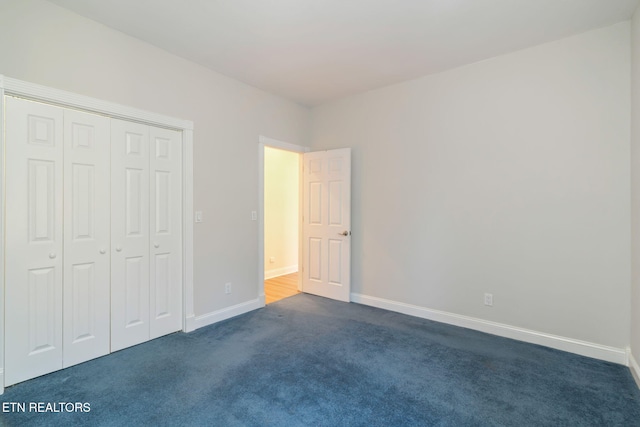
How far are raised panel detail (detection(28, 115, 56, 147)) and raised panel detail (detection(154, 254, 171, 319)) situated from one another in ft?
4.16

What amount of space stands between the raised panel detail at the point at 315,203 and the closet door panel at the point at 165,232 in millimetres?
1914

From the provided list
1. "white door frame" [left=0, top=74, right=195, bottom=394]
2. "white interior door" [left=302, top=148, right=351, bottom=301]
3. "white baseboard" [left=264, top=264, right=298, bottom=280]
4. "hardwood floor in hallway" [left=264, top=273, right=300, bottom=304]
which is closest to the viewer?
"white door frame" [left=0, top=74, right=195, bottom=394]

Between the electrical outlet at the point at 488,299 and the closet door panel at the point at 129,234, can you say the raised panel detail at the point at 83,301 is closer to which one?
the closet door panel at the point at 129,234

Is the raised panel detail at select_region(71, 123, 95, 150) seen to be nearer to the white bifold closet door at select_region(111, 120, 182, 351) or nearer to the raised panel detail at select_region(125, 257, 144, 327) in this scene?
the white bifold closet door at select_region(111, 120, 182, 351)

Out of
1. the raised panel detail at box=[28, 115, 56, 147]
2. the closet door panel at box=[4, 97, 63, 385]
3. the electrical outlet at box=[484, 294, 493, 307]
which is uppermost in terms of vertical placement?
the raised panel detail at box=[28, 115, 56, 147]

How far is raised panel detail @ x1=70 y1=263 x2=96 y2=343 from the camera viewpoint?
246 centimetres

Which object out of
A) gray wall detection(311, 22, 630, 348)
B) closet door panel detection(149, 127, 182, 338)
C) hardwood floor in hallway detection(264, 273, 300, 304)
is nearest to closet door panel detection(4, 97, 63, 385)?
closet door panel detection(149, 127, 182, 338)

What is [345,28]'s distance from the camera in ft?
8.45

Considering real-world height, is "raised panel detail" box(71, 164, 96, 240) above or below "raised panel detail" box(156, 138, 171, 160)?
below

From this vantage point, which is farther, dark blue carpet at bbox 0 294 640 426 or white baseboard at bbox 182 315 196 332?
A: white baseboard at bbox 182 315 196 332

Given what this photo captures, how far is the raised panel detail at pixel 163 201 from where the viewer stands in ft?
9.76

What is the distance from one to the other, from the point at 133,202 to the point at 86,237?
1.51 ft

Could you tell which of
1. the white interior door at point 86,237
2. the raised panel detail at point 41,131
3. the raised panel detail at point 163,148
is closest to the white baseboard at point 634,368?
the white interior door at point 86,237

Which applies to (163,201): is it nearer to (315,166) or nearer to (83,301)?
(83,301)
